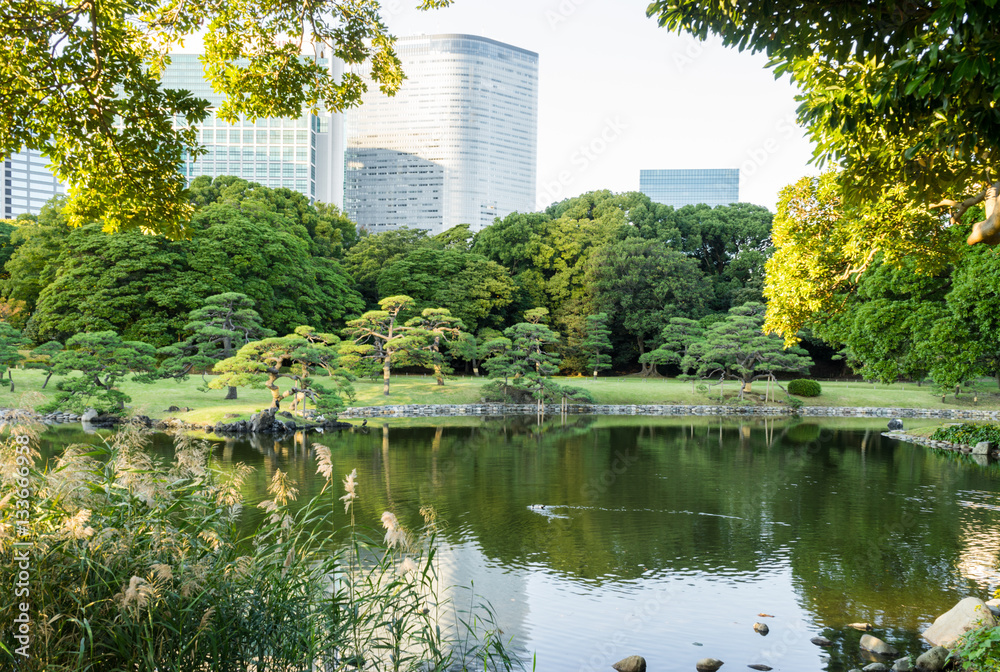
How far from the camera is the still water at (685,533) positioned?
221 inches

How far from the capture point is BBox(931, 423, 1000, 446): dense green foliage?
15227 mm

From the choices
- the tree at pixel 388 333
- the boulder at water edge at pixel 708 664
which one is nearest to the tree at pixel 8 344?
the tree at pixel 388 333

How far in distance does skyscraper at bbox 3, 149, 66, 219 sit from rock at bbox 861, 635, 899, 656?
92908 mm

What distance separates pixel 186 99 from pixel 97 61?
62 cm

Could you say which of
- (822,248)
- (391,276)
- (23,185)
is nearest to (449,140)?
(391,276)

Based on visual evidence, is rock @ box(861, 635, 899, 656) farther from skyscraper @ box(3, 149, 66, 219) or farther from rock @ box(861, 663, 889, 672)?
skyscraper @ box(3, 149, 66, 219)

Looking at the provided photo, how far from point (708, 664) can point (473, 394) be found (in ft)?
62.6

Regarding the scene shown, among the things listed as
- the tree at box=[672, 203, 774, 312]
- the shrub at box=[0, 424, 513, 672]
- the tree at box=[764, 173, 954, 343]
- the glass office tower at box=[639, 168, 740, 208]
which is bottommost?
the shrub at box=[0, 424, 513, 672]

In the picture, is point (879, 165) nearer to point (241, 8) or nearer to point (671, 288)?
point (241, 8)

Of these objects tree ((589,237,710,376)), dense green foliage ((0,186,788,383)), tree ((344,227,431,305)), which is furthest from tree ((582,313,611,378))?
tree ((344,227,431,305))

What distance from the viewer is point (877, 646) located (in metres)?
5.08

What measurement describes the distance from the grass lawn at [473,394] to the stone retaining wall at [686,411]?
0.41 meters

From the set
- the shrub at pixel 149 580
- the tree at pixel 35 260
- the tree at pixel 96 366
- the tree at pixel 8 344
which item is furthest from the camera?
the tree at pixel 35 260

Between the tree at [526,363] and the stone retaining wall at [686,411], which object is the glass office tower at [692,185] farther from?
the tree at [526,363]
